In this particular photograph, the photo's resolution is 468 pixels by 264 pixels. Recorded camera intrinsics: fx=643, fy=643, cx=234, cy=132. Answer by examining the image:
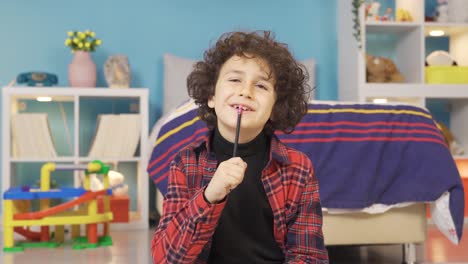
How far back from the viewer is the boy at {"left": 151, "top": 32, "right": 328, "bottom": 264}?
1152 millimetres

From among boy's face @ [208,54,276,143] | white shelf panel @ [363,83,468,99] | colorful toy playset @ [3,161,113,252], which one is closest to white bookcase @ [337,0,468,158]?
white shelf panel @ [363,83,468,99]

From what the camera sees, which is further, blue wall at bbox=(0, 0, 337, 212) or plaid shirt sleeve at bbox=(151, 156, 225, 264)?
blue wall at bbox=(0, 0, 337, 212)

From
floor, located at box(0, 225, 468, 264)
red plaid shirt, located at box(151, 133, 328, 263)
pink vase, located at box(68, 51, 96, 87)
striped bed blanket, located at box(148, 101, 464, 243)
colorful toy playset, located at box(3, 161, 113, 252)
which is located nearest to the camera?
red plaid shirt, located at box(151, 133, 328, 263)

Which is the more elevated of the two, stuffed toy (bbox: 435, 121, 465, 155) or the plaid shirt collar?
the plaid shirt collar

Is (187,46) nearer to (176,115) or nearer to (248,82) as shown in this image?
(176,115)

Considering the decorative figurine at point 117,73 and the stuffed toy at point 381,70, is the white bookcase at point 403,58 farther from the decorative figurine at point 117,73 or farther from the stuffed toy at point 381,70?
the decorative figurine at point 117,73

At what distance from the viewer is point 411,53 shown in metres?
3.89

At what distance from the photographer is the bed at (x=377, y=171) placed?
2.14 metres

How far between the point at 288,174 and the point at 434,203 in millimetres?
1164

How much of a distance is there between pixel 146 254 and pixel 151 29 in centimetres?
178

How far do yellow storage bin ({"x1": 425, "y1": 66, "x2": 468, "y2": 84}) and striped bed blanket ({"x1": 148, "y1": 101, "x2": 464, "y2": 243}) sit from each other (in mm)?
1610

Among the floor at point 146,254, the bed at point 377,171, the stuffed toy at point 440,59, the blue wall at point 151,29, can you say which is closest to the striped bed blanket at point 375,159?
the bed at point 377,171

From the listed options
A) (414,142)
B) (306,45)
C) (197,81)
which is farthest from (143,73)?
(197,81)

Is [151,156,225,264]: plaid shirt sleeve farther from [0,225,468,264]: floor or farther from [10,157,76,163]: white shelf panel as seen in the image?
[10,157,76,163]: white shelf panel
